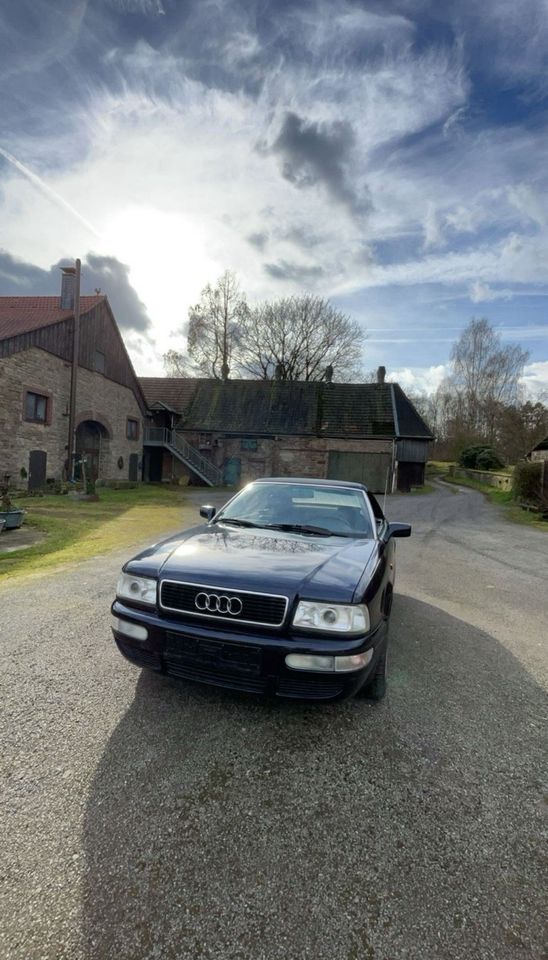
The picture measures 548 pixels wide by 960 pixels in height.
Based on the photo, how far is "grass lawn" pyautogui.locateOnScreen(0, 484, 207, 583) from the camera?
267 inches

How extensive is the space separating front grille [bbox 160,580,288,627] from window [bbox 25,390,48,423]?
59.1 ft

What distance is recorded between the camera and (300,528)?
349 cm

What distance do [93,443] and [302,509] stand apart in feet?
68.0

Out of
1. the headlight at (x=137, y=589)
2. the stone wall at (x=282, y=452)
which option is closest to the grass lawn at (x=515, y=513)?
the stone wall at (x=282, y=452)

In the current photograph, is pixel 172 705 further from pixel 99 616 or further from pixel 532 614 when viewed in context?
pixel 532 614

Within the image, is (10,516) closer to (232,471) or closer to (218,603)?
(218,603)

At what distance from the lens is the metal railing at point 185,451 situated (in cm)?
2527

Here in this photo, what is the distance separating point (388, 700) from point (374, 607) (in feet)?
2.62

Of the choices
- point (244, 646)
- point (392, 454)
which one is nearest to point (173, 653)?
point (244, 646)

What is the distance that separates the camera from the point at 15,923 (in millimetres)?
1392

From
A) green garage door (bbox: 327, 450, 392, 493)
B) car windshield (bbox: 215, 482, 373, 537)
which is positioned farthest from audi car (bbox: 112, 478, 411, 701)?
green garage door (bbox: 327, 450, 392, 493)

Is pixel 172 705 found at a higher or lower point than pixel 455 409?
lower

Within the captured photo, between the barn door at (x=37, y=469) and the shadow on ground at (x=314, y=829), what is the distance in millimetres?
17293

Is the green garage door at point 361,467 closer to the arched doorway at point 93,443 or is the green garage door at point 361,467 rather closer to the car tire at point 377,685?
the arched doorway at point 93,443
